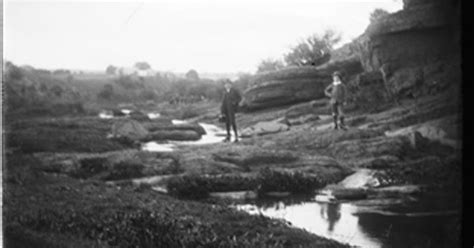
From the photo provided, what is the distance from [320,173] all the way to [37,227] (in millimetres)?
3458

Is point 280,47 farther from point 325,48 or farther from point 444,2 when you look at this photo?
point 444,2

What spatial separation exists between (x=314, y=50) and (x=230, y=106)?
135 centimetres

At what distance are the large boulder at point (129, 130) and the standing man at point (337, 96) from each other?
2427mm

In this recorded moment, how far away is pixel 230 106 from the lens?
7.50m

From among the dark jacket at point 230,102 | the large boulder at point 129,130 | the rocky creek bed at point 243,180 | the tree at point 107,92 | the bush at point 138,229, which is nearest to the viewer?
the bush at point 138,229

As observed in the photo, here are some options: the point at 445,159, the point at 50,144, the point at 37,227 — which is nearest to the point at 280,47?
the point at 445,159

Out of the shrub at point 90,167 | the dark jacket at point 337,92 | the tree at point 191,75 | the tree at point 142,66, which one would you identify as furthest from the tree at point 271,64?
the shrub at point 90,167

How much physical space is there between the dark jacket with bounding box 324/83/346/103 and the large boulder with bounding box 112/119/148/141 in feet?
7.93

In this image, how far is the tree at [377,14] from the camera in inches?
306

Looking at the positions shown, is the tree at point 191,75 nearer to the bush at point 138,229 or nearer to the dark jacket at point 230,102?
the dark jacket at point 230,102

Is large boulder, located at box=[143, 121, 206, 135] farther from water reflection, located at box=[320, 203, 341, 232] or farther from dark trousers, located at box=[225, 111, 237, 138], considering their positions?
water reflection, located at box=[320, 203, 341, 232]

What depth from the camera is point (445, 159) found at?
7691mm

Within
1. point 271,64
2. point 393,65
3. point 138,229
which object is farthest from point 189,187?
point 393,65

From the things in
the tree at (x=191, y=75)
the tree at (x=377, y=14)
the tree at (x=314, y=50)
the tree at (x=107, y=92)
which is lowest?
the tree at (x=107, y=92)
